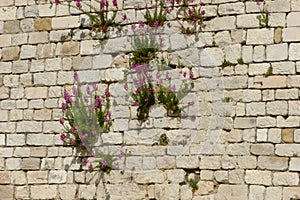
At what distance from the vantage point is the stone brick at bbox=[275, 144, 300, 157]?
579cm

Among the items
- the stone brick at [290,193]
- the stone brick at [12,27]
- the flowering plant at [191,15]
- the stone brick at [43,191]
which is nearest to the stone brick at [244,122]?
the stone brick at [290,193]

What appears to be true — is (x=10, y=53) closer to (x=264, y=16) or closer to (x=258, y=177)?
(x=264, y=16)

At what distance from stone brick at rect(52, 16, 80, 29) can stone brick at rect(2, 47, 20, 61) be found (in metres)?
0.55

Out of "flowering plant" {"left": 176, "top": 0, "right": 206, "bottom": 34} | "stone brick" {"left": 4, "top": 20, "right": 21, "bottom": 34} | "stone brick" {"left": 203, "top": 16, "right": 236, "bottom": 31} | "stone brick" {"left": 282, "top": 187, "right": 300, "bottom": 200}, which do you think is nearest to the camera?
"stone brick" {"left": 282, "top": 187, "right": 300, "bottom": 200}

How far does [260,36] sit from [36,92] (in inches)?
106

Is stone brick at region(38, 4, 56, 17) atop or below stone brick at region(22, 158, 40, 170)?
atop

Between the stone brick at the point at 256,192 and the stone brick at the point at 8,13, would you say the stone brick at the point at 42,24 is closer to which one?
the stone brick at the point at 8,13

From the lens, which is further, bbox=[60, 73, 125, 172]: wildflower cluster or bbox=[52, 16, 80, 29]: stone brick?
bbox=[52, 16, 80, 29]: stone brick

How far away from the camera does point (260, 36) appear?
608cm

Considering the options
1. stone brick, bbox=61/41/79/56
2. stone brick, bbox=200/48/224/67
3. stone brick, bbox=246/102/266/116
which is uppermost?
stone brick, bbox=61/41/79/56

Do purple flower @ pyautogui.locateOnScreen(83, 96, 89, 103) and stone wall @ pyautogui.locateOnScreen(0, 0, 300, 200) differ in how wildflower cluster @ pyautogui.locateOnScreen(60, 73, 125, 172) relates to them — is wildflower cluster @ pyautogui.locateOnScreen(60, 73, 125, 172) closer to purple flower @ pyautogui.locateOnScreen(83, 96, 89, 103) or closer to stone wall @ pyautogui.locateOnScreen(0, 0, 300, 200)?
purple flower @ pyautogui.locateOnScreen(83, 96, 89, 103)

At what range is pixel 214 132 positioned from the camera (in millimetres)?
6082

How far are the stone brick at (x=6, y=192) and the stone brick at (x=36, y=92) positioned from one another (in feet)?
3.57

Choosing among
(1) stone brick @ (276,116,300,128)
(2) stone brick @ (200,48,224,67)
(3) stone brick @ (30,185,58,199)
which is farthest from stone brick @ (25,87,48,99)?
(1) stone brick @ (276,116,300,128)
